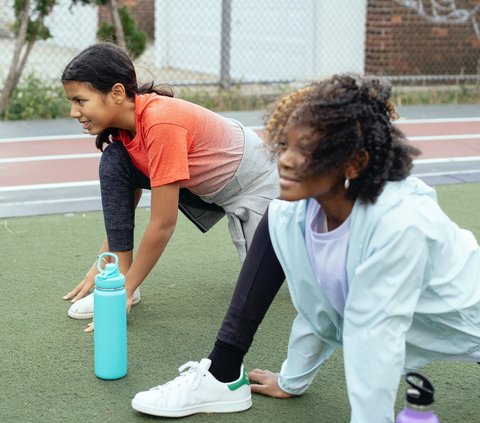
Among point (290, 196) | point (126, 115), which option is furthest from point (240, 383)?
point (126, 115)

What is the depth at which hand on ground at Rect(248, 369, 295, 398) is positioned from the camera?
2.80m

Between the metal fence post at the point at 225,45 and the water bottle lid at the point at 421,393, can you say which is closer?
the water bottle lid at the point at 421,393

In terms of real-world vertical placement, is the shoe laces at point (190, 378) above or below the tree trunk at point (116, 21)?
below

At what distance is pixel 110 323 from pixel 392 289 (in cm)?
103

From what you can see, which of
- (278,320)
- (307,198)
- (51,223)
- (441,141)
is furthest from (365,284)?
(441,141)

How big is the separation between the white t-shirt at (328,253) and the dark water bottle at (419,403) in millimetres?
386

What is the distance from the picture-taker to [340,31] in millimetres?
11070

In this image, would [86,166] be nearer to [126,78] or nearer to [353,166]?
[126,78]

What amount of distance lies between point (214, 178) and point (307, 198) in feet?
3.99

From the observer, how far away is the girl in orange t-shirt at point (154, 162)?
3232 millimetres

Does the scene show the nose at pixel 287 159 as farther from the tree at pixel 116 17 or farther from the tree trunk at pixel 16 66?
the tree at pixel 116 17

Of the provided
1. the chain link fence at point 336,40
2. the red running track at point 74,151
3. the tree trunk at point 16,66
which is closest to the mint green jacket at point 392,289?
the red running track at point 74,151

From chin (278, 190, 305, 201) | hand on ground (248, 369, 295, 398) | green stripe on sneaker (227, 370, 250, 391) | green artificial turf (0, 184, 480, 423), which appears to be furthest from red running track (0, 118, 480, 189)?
chin (278, 190, 305, 201)

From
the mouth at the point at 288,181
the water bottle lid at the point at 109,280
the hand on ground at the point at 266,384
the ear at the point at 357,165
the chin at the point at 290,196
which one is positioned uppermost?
the ear at the point at 357,165
